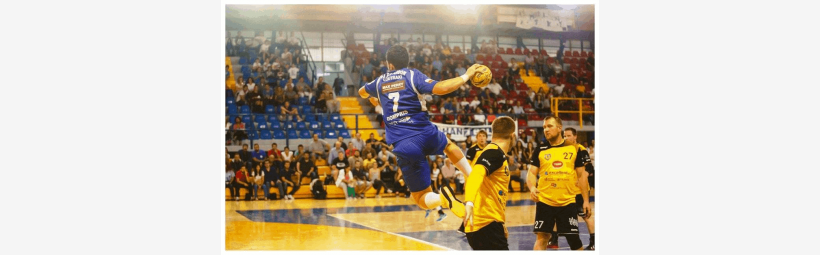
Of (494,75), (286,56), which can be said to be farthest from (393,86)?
(494,75)

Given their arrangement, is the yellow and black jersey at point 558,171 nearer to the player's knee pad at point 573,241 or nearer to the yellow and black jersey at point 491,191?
the player's knee pad at point 573,241

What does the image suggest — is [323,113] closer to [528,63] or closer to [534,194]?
[528,63]

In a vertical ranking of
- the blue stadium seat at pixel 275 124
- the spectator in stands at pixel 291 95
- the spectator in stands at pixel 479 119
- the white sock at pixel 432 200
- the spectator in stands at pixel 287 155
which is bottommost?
the white sock at pixel 432 200

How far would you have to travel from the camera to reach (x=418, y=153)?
607 cm

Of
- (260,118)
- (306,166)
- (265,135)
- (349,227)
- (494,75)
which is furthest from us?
(494,75)

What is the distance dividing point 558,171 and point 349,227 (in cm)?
415

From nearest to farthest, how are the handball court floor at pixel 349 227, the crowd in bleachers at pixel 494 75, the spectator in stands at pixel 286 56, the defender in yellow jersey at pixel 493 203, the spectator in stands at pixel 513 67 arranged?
the defender in yellow jersey at pixel 493 203 → the handball court floor at pixel 349 227 → the crowd in bleachers at pixel 494 75 → the spectator in stands at pixel 286 56 → the spectator in stands at pixel 513 67

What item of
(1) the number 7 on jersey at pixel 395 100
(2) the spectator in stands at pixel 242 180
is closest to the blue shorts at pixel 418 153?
(1) the number 7 on jersey at pixel 395 100

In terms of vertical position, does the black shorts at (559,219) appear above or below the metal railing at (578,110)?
below

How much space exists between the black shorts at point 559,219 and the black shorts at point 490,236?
159 centimetres

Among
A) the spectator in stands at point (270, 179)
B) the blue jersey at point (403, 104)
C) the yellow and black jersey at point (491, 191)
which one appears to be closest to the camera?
the yellow and black jersey at point (491, 191)

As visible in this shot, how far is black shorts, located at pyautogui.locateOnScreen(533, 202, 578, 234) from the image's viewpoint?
6.57 metres

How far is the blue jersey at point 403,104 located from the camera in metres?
6.00

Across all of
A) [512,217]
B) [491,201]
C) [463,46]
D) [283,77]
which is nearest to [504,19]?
[463,46]
